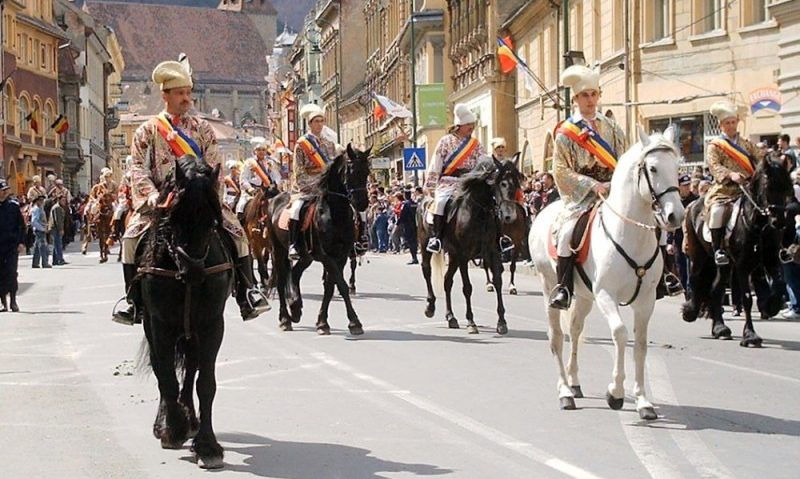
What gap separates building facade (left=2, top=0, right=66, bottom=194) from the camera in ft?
Answer: 247

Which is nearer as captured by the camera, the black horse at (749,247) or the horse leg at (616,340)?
the horse leg at (616,340)

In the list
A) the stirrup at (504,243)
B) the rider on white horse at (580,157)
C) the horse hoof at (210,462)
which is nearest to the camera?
the horse hoof at (210,462)

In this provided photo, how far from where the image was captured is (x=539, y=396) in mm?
10883

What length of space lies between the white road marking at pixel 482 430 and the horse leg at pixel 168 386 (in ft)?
6.33

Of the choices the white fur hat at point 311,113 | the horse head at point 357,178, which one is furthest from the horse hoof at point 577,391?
the white fur hat at point 311,113

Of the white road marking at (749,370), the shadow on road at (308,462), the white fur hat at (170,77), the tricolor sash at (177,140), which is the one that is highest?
the white fur hat at (170,77)

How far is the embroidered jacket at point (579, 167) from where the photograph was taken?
10.6 m

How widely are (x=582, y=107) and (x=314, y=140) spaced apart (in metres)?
6.95

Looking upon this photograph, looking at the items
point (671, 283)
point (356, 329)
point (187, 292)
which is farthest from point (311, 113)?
point (187, 292)

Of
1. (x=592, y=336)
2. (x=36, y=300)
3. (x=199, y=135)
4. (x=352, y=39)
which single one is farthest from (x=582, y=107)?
(x=352, y=39)

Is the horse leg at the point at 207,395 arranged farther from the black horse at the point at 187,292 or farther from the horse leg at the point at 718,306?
the horse leg at the point at 718,306

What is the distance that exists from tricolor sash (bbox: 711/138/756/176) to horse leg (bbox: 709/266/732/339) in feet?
4.19

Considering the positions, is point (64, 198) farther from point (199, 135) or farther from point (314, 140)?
point (199, 135)

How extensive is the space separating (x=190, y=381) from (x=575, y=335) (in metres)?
3.36
